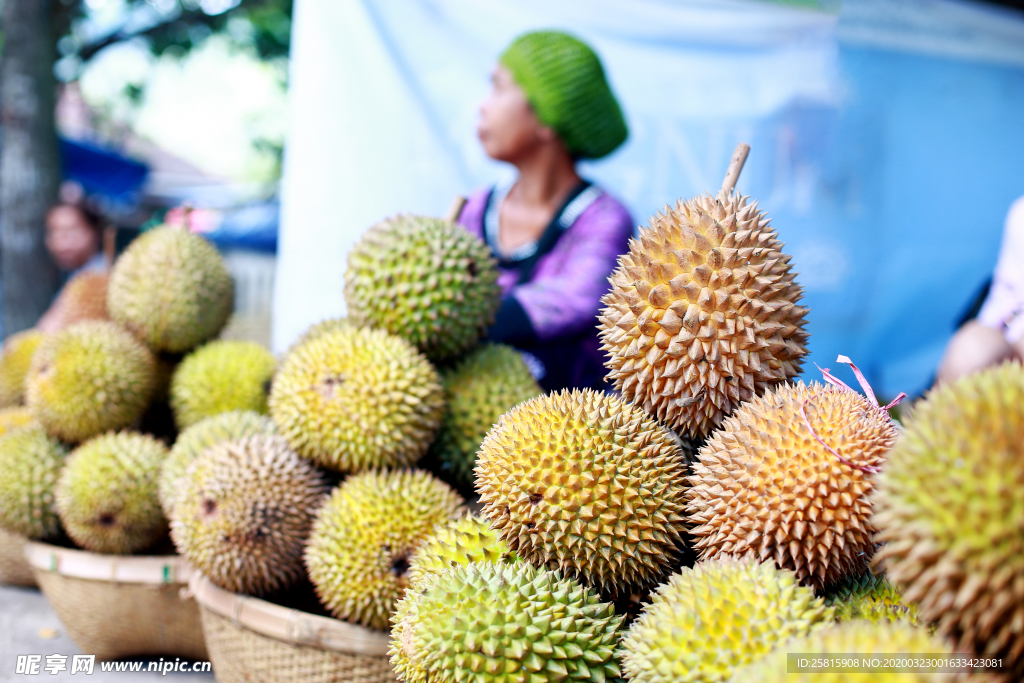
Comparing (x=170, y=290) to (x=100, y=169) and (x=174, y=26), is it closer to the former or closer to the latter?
(x=174, y=26)

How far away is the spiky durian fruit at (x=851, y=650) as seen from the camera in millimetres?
834

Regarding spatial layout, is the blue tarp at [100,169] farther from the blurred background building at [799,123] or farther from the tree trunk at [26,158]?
the blurred background building at [799,123]

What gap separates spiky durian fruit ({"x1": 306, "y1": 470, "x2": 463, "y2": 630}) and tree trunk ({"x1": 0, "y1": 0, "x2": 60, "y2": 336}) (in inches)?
201

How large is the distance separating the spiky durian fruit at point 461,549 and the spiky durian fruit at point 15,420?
2.19 meters

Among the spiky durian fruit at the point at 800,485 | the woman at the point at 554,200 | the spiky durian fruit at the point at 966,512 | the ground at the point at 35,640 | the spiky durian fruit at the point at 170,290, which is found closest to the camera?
the spiky durian fruit at the point at 966,512

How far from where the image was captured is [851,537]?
1.17 m

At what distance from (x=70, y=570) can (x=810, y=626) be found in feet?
8.19

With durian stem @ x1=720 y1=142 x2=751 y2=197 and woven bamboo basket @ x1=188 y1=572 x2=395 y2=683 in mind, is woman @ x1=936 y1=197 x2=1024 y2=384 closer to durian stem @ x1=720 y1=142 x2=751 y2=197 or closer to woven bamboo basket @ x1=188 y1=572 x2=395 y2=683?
durian stem @ x1=720 y1=142 x2=751 y2=197

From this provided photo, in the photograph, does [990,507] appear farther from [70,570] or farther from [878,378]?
[878,378]

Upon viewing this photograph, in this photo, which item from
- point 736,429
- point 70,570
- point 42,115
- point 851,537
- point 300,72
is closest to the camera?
point 851,537

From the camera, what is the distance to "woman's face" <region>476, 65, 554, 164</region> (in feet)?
9.87

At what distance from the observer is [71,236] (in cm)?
497

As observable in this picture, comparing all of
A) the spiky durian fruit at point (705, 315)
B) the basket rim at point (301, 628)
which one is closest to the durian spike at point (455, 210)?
the spiky durian fruit at point (705, 315)

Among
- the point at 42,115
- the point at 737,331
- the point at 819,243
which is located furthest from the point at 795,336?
the point at 42,115
